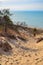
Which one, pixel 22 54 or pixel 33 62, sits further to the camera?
pixel 22 54

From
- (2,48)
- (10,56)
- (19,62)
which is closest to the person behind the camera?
(19,62)

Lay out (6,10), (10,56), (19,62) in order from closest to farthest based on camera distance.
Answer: (19,62)
(10,56)
(6,10)

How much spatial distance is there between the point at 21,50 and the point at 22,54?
96 centimetres

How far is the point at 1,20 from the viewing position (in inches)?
832

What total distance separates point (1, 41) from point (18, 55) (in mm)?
1518

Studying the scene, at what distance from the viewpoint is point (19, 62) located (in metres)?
10.2

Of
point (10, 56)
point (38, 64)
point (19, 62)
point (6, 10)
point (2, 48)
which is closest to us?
point (38, 64)

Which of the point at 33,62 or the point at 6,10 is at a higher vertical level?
the point at 6,10

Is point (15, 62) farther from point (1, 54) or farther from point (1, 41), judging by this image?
point (1, 41)

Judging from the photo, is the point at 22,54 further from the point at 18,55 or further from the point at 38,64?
the point at 38,64

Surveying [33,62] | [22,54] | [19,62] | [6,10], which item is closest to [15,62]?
[19,62]

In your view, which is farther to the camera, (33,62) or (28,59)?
(28,59)

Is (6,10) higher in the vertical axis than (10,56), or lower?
higher

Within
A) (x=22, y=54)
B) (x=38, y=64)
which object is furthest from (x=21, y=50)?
(x=38, y=64)
